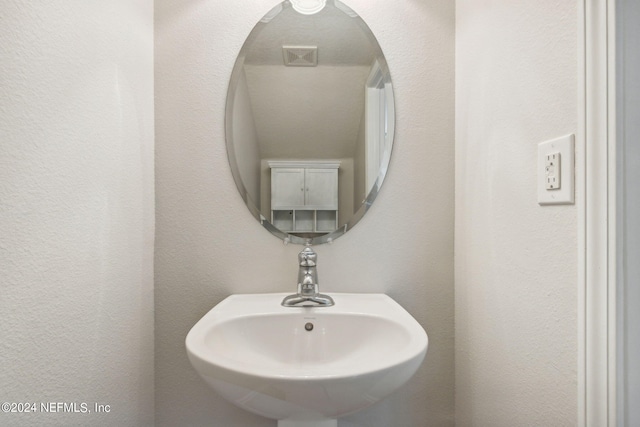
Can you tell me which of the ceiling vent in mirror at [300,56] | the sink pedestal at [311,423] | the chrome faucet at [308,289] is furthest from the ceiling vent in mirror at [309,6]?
the sink pedestal at [311,423]

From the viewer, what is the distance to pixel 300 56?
108 cm

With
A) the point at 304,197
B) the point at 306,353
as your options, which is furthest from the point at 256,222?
the point at 306,353

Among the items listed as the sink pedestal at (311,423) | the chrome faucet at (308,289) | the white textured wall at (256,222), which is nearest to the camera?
the sink pedestal at (311,423)

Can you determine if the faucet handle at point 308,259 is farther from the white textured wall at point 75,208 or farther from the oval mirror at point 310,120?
the white textured wall at point 75,208

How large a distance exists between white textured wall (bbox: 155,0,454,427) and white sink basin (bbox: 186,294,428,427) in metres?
0.11

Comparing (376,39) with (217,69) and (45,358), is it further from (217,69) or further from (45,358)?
(45,358)

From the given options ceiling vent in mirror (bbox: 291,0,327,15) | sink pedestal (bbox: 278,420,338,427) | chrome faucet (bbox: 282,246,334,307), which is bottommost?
sink pedestal (bbox: 278,420,338,427)

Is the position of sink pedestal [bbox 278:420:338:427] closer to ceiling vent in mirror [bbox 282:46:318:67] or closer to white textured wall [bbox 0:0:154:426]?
white textured wall [bbox 0:0:154:426]

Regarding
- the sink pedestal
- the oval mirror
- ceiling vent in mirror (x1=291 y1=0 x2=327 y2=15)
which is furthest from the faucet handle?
ceiling vent in mirror (x1=291 y1=0 x2=327 y2=15)

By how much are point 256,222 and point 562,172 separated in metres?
0.77

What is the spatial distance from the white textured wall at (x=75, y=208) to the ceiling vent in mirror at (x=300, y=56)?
40 centimetres

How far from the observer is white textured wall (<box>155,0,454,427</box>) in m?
1.05

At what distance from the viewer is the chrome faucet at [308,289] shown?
0.95 metres

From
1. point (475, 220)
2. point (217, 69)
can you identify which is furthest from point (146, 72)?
point (475, 220)
